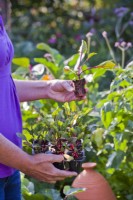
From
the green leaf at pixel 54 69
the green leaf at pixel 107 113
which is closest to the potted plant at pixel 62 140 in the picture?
the green leaf at pixel 107 113

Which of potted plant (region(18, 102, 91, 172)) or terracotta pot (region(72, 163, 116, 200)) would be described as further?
terracotta pot (region(72, 163, 116, 200))

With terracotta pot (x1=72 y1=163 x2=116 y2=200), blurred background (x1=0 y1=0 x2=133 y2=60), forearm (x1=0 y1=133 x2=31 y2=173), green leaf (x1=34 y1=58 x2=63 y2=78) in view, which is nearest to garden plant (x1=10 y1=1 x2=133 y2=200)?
green leaf (x1=34 y1=58 x2=63 y2=78)

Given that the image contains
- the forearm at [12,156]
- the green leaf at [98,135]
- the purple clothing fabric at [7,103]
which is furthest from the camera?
the green leaf at [98,135]

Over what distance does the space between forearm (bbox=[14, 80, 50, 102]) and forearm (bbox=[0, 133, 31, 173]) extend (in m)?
0.45

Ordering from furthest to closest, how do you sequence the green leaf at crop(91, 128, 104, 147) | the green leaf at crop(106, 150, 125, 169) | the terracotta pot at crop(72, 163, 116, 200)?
the green leaf at crop(91, 128, 104, 147) → the green leaf at crop(106, 150, 125, 169) → the terracotta pot at crop(72, 163, 116, 200)

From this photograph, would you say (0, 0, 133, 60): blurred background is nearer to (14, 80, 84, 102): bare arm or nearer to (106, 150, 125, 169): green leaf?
(106, 150, 125, 169): green leaf

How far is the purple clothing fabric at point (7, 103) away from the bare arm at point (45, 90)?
0.19m

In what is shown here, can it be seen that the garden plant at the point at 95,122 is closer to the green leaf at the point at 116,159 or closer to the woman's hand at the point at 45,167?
the green leaf at the point at 116,159

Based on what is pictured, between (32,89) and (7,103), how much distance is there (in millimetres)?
296

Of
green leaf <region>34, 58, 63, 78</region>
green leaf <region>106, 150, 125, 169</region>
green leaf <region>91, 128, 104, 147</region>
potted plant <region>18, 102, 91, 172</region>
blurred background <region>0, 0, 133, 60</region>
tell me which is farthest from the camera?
blurred background <region>0, 0, 133, 60</region>

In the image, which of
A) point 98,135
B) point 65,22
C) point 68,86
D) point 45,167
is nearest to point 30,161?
point 45,167

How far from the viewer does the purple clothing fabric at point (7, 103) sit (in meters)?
2.07

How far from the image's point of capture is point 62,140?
2.25 m

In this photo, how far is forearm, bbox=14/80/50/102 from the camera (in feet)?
7.74
